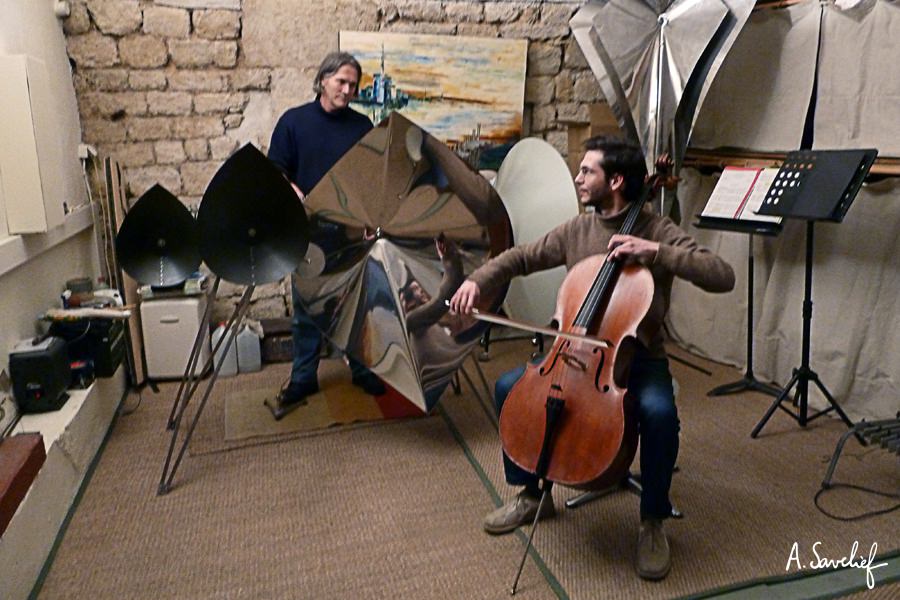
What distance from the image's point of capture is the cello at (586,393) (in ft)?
5.16

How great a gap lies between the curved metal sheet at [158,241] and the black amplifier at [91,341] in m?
0.34

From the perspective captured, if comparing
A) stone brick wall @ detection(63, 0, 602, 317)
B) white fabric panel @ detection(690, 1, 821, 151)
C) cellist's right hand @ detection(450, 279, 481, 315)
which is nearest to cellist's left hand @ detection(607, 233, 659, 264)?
cellist's right hand @ detection(450, 279, 481, 315)

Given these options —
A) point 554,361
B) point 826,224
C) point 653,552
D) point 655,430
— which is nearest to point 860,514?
point 653,552

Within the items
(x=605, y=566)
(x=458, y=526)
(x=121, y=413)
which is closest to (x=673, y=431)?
(x=605, y=566)

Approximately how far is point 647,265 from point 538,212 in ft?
2.79

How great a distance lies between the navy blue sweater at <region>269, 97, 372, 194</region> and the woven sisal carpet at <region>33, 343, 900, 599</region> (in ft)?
3.42

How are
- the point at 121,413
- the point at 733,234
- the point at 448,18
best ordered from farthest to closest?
the point at 448,18
the point at 733,234
the point at 121,413

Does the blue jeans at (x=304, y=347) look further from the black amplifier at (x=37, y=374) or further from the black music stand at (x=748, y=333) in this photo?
A: the black music stand at (x=748, y=333)

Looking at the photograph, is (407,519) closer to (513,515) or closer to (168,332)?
(513,515)

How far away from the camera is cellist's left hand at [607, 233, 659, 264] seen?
171 cm

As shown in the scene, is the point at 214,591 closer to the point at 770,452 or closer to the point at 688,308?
the point at 770,452

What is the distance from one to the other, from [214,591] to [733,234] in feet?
8.94

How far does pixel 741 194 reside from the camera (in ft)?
9.18

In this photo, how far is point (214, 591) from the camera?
173 centimetres
